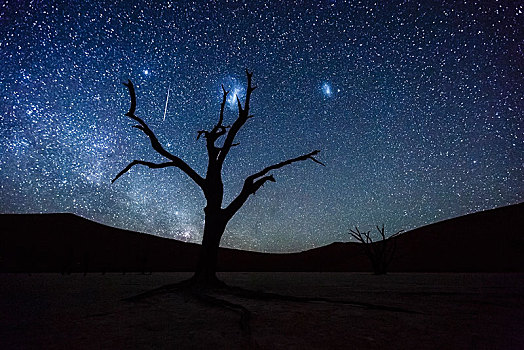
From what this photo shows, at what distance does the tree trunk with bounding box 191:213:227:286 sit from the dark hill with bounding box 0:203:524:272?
889 inches

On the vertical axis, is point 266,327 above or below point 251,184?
below

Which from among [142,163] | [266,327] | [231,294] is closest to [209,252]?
[231,294]

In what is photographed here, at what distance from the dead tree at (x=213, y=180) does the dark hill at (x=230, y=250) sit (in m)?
22.4

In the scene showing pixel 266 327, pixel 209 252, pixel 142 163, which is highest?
pixel 142 163

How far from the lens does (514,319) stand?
4.32 metres

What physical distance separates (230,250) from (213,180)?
50.4 meters

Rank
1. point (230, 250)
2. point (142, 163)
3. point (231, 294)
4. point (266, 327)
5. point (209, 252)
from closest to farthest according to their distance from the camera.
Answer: point (266, 327)
point (231, 294)
point (209, 252)
point (142, 163)
point (230, 250)

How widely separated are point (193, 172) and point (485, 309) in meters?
7.85

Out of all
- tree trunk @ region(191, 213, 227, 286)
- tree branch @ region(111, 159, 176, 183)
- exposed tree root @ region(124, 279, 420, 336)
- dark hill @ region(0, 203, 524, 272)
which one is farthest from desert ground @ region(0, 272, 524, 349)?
dark hill @ region(0, 203, 524, 272)

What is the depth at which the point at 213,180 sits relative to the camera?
9.96 metres

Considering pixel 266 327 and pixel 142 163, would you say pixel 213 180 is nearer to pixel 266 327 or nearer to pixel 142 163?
pixel 142 163

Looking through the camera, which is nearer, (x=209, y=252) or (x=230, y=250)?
(x=209, y=252)

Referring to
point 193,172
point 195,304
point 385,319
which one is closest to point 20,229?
point 193,172

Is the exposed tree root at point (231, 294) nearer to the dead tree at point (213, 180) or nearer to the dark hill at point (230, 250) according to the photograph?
the dead tree at point (213, 180)
